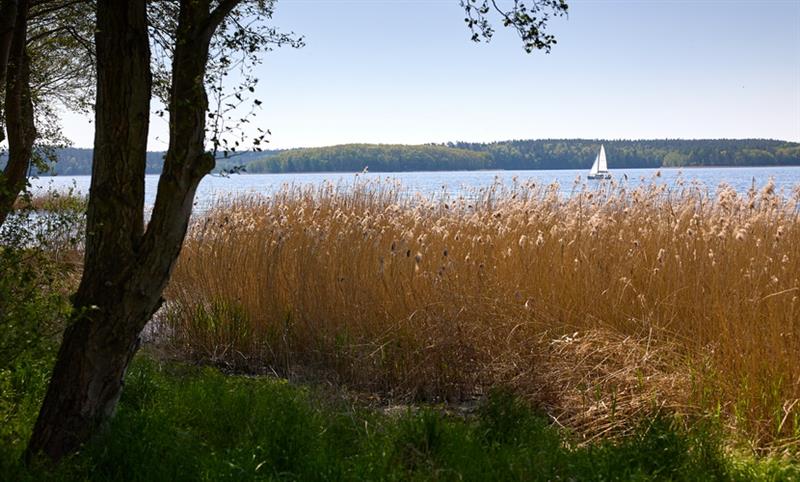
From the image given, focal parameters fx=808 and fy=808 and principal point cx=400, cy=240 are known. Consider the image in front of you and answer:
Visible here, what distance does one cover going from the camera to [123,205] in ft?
12.8

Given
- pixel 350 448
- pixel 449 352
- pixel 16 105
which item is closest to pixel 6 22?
pixel 16 105

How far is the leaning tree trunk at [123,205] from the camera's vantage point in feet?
12.6

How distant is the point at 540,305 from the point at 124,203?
348 cm

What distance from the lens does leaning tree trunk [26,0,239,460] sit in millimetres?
3844

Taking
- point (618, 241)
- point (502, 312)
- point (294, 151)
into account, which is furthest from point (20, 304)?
point (294, 151)

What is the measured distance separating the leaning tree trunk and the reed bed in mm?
2632

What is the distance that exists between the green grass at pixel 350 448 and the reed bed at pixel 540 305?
2.09 feet

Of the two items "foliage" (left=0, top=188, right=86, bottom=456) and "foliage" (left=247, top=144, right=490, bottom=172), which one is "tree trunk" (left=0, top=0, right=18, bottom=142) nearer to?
"foliage" (left=0, top=188, right=86, bottom=456)

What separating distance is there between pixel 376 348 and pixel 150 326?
3277mm

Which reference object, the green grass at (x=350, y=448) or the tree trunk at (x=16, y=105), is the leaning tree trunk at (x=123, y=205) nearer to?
the green grass at (x=350, y=448)

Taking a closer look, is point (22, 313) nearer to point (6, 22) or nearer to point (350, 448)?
point (350, 448)

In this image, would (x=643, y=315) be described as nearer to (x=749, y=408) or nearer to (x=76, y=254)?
(x=749, y=408)

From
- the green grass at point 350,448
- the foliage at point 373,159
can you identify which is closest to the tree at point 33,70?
the green grass at point 350,448

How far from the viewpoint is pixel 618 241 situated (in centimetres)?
681
